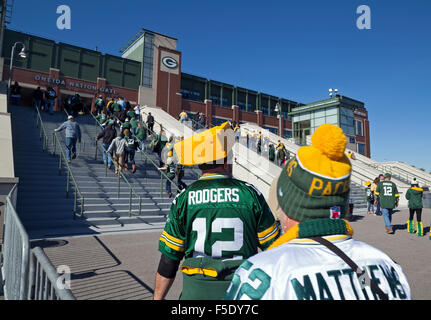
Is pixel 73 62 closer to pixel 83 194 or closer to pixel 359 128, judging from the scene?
pixel 83 194

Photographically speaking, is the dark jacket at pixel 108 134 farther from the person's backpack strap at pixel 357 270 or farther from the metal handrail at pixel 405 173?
the metal handrail at pixel 405 173

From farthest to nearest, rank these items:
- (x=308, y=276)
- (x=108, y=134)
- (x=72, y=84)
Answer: (x=72, y=84) → (x=108, y=134) → (x=308, y=276)

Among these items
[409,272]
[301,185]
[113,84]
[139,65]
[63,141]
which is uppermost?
[139,65]

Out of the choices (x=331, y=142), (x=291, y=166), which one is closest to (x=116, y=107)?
(x=291, y=166)

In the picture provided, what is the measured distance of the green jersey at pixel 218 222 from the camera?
1850 mm

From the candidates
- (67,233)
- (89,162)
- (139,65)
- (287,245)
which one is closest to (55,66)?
(139,65)

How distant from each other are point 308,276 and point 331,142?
0.57 meters

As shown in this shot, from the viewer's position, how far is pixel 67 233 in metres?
6.99

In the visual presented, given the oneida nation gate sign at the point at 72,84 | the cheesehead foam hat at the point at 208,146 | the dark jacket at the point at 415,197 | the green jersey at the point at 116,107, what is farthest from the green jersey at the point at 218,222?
the oneida nation gate sign at the point at 72,84

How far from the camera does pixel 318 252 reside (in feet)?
3.43

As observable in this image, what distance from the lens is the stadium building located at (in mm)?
25125

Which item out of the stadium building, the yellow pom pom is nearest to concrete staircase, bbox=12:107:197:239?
the yellow pom pom
